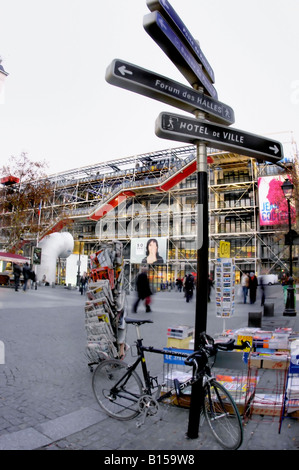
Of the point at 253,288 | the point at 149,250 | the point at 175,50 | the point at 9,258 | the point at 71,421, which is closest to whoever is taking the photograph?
the point at 175,50

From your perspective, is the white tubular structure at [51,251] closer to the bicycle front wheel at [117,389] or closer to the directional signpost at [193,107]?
the bicycle front wheel at [117,389]

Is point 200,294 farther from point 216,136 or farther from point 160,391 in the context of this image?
point 216,136

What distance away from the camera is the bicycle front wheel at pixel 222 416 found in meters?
2.86

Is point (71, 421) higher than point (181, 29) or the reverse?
the reverse

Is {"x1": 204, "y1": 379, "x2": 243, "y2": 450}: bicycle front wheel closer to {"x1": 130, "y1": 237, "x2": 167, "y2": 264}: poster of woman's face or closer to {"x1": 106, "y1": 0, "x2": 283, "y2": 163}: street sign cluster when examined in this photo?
{"x1": 106, "y1": 0, "x2": 283, "y2": 163}: street sign cluster

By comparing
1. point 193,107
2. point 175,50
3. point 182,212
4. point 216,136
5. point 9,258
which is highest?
point 182,212

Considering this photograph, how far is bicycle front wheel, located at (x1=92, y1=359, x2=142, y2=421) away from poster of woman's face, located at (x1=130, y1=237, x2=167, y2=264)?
30865mm

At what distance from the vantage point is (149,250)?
3553 centimetres

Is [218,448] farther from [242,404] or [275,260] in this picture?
[275,260]

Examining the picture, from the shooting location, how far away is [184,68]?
3348 millimetres

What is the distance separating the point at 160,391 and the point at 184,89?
10.4 feet

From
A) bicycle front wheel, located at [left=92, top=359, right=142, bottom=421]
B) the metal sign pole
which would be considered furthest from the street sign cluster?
bicycle front wheel, located at [left=92, top=359, right=142, bottom=421]

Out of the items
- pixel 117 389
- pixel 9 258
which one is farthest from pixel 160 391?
pixel 9 258
